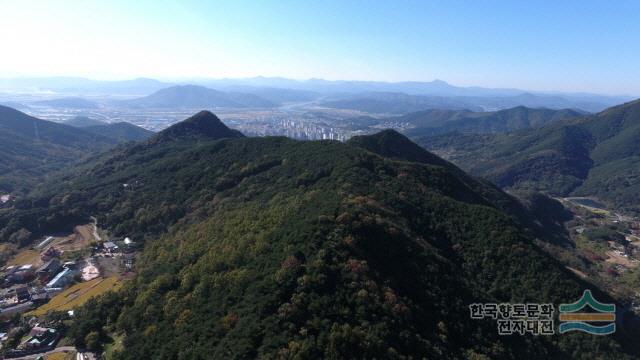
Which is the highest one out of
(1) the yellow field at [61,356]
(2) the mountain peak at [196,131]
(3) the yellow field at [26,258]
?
(2) the mountain peak at [196,131]

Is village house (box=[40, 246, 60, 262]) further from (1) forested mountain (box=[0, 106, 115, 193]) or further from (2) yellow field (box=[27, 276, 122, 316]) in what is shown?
(1) forested mountain (box=[0, 106, 115, 193])

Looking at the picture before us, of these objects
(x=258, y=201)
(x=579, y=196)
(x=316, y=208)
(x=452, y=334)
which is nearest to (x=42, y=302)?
(x=258, y=201)

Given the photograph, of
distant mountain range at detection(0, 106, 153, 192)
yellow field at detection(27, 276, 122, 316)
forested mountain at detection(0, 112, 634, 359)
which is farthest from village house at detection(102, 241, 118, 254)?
distant mountain range at detection(0, 106, 153, 192)

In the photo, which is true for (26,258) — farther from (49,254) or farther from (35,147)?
(35,147)

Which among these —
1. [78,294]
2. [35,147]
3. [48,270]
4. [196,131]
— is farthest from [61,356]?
[35,147]

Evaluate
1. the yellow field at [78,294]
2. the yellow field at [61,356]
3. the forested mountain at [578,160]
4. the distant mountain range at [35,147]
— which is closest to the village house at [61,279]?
the yellow field at [78,294]

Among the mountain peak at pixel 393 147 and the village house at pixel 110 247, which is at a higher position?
the mountain peak at pixel 393 147

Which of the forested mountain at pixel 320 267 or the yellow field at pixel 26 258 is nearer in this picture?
the forested mountain at pixel 320 267

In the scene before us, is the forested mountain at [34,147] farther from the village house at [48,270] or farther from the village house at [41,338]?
the village house at [41,338]
